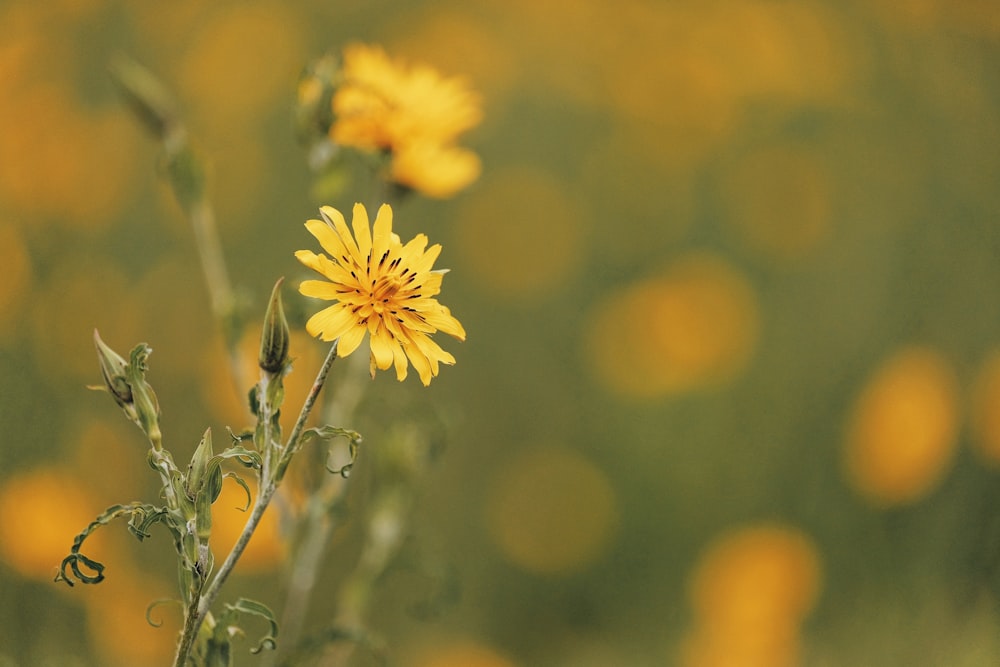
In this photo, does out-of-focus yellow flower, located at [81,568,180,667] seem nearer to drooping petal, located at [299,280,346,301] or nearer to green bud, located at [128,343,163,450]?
green bud, located at [128,343,163,450]

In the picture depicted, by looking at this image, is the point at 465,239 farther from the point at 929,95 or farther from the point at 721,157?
the point at 929,95

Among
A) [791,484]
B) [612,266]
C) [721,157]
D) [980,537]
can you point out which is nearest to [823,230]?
[721,157]

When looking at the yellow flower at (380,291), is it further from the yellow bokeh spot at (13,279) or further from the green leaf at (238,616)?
the yellow bokeh spot at (13,279)

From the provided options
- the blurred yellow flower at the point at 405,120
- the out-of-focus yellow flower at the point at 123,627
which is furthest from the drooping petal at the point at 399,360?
the out-of-focus yellow flower at the point at 123,627

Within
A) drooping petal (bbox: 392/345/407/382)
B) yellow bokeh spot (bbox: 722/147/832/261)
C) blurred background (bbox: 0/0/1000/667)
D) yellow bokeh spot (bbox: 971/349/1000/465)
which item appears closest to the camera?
drooping petal (bbox: 392/345/407/382)

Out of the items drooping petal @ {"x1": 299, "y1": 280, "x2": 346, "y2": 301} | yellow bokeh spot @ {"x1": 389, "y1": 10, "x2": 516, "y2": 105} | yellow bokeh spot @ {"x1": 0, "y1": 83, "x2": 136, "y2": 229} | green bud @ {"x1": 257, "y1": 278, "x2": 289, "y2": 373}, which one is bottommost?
green bud @ {"x1": 257, "y1": 278, "x2": 289, "y2": 373}

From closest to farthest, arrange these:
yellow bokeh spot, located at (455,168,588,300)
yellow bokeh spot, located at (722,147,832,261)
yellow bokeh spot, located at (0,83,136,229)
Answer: yellow bokeh spot, located at (0,83,136,229) → yellow bokeh spot, located at (455,168,588,300) → yellow bokeh spot, located at (722,147,832,261)

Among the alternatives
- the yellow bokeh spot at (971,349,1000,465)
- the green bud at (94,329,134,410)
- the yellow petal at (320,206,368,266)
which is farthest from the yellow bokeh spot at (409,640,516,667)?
the yellow petal at (320,206,368,266)
